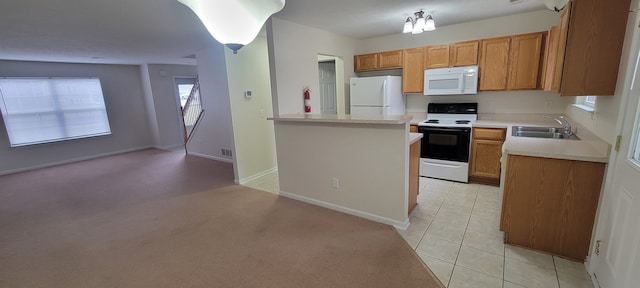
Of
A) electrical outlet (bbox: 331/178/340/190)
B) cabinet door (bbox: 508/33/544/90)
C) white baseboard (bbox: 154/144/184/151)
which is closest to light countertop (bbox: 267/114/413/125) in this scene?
electrical outlet (bbox: 331/178/340/190)

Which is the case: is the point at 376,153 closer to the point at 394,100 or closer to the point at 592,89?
the point at 592,89

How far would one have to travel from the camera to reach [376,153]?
8.64ft

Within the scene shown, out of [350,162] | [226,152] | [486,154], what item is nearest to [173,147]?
[226,152]

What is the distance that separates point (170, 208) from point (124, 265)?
3.87 ft

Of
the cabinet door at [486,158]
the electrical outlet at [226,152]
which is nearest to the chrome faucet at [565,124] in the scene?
the cabinet door at [486,158]

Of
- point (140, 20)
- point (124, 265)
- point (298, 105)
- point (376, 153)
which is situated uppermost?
point (140, 20)

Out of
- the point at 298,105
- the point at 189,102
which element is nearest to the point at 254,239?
the point at 298,105

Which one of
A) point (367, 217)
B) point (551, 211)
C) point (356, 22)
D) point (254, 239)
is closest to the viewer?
point (551, 211)

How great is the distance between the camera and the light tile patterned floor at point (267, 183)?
392cm

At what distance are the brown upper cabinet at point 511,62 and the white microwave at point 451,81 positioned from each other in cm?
15

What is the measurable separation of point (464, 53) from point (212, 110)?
475cm

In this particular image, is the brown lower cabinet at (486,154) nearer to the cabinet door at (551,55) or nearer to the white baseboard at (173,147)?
the cabinet door at (551,55)

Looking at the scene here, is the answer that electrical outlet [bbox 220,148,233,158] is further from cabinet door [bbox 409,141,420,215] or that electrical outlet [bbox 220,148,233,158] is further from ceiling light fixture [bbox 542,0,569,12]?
ceiling light fixture [bbox 542,0,569,12]

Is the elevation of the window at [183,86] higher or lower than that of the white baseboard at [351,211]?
higher
